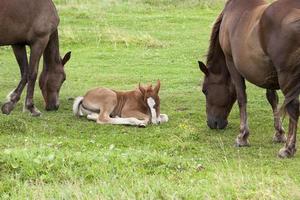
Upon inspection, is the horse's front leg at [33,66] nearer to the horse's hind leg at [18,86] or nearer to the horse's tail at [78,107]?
the horse's hind leg at [18,86]

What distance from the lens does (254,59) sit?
928 centimetres

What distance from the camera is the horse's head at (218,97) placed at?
1093cm

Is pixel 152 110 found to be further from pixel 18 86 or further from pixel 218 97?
pixel 18 86

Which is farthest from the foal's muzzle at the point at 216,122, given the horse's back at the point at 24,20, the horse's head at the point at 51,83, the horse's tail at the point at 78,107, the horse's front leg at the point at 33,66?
the horse's back at the point at 24,20

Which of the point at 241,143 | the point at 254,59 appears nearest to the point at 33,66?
the point at 241,143

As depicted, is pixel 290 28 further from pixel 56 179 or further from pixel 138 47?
pixel 138 47

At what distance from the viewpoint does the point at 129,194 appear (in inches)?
257

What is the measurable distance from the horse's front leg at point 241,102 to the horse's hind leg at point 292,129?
0.93 m

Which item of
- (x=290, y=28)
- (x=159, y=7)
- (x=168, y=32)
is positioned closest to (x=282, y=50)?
(x=290, y=28)

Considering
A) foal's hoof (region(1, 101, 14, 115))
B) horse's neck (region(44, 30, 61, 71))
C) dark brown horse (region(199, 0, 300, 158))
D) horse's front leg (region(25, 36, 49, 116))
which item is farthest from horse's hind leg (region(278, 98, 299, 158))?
horse's neck (region(44, 30, 61, 71))

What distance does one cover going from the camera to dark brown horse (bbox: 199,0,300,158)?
857 cm

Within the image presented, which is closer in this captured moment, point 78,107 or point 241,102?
point 241,102

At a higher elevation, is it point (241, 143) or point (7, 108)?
point (241, 143)

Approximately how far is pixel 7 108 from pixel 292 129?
507 centimetres
